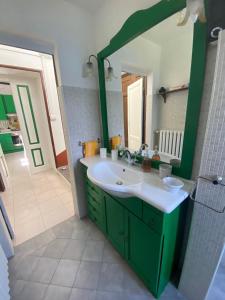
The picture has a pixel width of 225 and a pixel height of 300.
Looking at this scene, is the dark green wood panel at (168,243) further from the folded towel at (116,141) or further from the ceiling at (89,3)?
the ceiling at (89,3)

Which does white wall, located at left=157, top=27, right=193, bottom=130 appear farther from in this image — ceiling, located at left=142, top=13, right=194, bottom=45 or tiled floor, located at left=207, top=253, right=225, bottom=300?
Result: tiled floor, located at left=207, top=253, right=225, bottom=300

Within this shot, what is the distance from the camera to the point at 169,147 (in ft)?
→ 3.81

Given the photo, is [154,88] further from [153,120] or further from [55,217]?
[55,217]


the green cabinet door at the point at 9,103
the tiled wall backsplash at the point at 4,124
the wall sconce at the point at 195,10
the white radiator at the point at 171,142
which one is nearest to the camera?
the wall sconce at the point at 195,10

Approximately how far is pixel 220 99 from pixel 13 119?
6.73 metres

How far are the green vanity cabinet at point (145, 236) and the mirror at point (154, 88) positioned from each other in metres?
0.47

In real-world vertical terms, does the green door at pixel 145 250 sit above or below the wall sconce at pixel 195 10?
below

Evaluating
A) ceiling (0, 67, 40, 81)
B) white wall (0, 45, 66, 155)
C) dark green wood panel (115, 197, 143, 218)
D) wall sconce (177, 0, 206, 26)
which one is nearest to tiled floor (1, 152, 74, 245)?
white wall (0, 45, 66, 155)

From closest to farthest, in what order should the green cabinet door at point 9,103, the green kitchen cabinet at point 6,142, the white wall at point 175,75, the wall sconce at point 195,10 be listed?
1. the wall sconce at point 195,10
2. the white wall at point 175,75
3. the green kitchen cabinet at point 6,142
4. the green cabinet door at point 9,103

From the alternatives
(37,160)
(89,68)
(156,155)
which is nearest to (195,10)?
(156,155)

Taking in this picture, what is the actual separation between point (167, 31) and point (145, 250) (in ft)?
5.24

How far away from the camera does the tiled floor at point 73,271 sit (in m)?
1.14

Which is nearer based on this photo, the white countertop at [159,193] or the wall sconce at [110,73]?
the white countertop at [159,193]

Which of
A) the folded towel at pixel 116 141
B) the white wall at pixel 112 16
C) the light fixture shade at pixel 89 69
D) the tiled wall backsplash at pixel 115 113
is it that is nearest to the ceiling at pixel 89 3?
the white wall at pixel 112 16
